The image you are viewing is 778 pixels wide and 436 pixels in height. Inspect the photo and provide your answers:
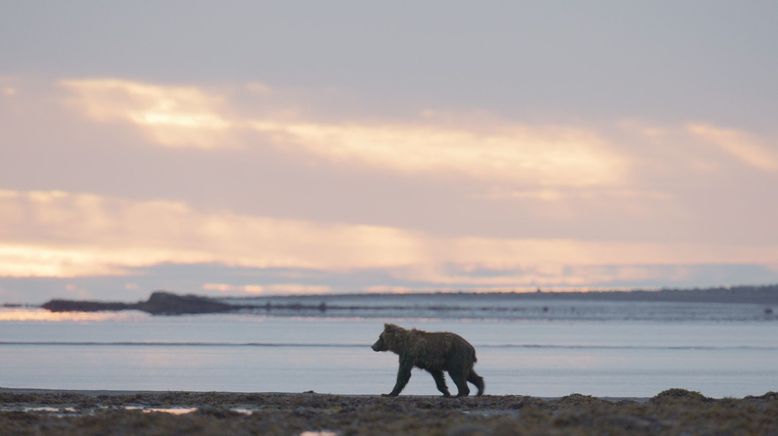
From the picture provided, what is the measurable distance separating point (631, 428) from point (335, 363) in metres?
24.9

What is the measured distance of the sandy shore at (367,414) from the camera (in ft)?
57.8

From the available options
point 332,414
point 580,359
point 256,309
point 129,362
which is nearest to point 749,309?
point 256,309

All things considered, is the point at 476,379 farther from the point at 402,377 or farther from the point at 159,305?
the point at 159,305

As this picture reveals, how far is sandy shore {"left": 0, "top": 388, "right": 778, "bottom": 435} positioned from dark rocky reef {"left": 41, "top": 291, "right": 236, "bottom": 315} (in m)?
115

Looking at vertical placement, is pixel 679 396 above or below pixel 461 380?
below

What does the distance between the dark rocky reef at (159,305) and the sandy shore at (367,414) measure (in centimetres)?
11469

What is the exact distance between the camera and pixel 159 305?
14238cm

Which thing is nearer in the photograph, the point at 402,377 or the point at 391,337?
the point at 402,377

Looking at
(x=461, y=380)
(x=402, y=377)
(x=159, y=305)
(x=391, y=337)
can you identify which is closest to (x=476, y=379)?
(x=461, y=380)

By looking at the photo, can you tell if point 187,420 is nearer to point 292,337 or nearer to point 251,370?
point 251,370

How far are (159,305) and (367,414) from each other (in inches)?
4919

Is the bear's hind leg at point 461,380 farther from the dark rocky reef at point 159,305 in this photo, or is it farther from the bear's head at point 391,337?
the dark rocky reef at point 159,305

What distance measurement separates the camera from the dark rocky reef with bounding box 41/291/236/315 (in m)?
142

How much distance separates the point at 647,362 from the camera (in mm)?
46781
